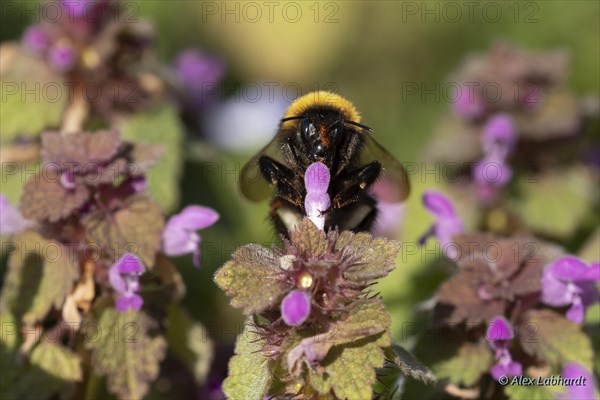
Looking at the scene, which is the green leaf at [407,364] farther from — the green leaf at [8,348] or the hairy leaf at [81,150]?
the green leaf at [8,348]

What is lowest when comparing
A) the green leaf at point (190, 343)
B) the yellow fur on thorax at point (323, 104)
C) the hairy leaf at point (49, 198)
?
the green leaf at point (190, 343)

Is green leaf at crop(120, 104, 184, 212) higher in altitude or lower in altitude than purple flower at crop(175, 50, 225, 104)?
higher

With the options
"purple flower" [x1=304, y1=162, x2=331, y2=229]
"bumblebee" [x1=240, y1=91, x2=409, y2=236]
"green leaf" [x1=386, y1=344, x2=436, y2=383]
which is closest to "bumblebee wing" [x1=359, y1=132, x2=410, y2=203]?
"bumblebee" [x1=240, y1=91, x2=409, y2=236]

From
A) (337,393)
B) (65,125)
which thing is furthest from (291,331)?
(65,125)

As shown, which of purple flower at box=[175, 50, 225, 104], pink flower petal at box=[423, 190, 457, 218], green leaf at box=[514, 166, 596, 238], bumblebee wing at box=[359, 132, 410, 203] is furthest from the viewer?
purple flower at box=[175, 50, 225, 104]

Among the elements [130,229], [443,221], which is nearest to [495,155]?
[443,221]

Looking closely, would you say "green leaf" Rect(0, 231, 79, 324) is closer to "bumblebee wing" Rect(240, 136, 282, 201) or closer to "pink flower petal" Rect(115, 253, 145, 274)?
"pink flower petal" Rect(115, 253, 145, 274)

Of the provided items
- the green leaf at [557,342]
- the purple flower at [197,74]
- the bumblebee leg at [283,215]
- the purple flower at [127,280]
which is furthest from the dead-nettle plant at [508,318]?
the purple flower at [197,74]
